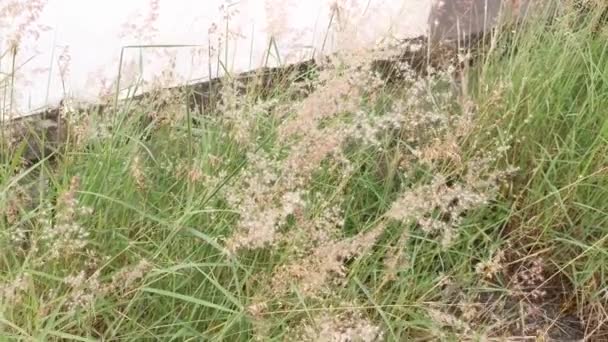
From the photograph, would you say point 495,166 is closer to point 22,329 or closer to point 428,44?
point 428,44

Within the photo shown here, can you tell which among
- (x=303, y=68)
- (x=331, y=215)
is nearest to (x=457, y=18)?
(x=303, y=68)

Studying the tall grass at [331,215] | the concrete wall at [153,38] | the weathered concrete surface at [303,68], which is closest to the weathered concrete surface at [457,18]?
the weathered concrete surface at [303,68]

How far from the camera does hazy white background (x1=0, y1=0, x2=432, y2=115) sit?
247 cm

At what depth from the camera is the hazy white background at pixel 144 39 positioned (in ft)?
8.10

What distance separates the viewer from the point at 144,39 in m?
2.58

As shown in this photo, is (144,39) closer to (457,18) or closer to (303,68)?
(303,68)

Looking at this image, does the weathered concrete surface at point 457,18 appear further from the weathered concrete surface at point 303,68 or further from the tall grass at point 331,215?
the tall grass at point 331,215

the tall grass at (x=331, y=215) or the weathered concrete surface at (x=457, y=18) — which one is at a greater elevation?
the weathered concrete surface at (x=457, y=18)

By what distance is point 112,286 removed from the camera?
1809mm

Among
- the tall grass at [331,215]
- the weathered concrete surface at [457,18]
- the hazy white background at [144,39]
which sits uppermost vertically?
the weathered concrete surface at [457,18]

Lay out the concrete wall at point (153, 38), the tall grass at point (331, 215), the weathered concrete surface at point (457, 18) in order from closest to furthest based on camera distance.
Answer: the tall grass at point (331, 215) < the concrete wall at point (153, 38) < the weathered concrete surface at point (457, 18)

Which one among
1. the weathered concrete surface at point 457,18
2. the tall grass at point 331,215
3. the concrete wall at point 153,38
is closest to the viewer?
the tall grass at point 331,215

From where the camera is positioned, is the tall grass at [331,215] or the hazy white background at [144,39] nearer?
the tall grass at [331,215]

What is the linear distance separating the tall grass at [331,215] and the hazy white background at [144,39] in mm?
194
